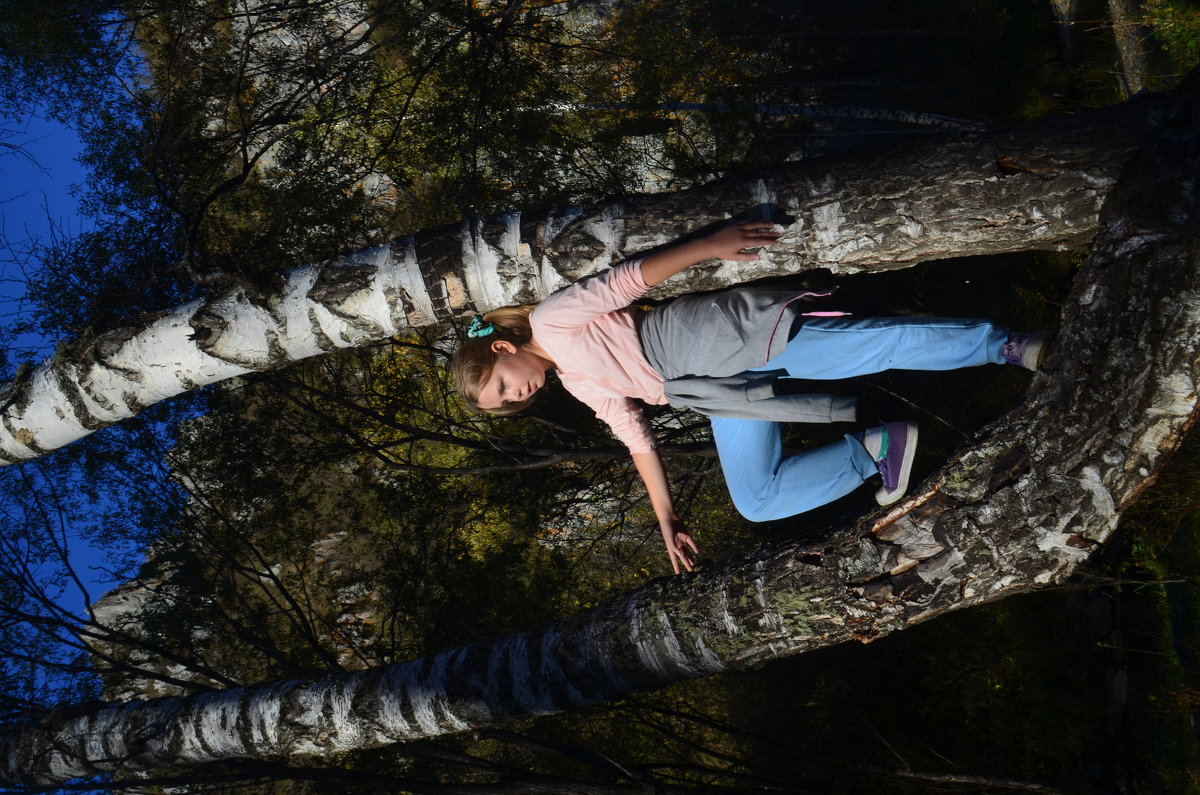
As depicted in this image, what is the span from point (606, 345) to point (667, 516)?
2.67ft

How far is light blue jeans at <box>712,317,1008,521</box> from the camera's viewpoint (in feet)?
8.09

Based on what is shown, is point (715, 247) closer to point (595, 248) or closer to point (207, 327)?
point (595, 248)

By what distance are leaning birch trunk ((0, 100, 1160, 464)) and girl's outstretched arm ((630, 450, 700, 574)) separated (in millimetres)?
827

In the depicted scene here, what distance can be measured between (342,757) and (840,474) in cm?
439

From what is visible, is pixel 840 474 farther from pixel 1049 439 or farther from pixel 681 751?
pixel 681 751

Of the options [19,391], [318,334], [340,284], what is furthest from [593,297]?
[19,391]

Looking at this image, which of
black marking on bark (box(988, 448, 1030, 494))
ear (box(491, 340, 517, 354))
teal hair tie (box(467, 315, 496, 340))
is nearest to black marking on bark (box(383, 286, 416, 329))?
teal hair tie (box(467, 315, 496, 340))

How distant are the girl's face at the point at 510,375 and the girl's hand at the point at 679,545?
854mm

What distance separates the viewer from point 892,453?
2.65 meters

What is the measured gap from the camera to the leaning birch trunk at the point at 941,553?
6.44 feet

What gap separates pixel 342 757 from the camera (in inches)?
201

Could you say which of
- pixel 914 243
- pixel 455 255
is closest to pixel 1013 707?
pixel 914 243

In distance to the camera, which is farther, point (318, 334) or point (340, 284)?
point (318, 334)

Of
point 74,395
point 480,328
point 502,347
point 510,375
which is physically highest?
point 74,395
